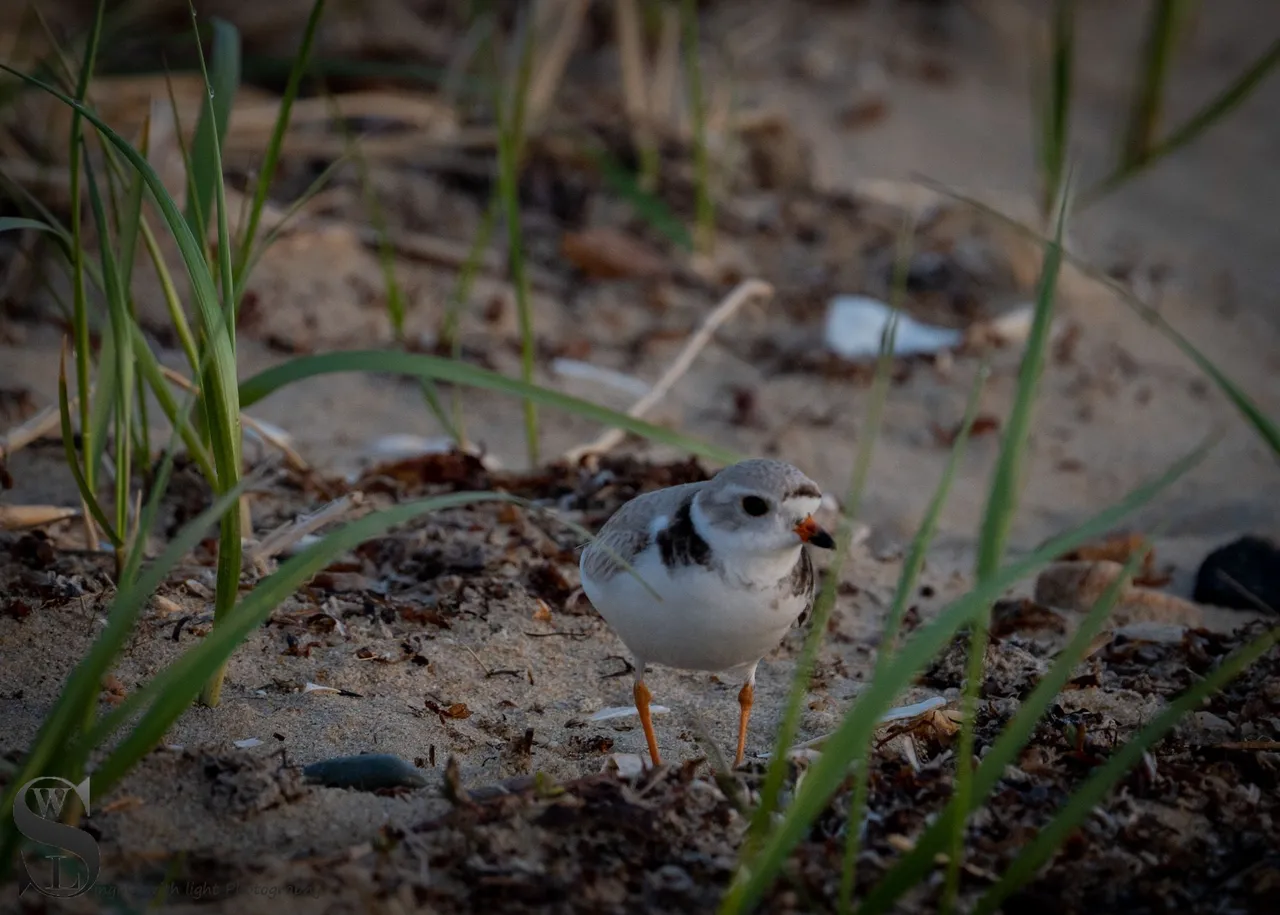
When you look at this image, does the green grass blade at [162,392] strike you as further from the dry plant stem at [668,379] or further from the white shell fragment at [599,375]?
the white shell fragment at [599,375]

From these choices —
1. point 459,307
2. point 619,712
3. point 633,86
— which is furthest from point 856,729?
point 633,86

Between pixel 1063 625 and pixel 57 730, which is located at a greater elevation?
pixel 57 730

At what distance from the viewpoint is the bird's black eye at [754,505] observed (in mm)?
2582

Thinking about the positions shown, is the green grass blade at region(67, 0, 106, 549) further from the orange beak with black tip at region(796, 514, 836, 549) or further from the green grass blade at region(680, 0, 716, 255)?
the green grass blade at region(680, 0, 716, 255)

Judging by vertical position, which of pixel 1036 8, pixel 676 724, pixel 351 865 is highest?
pixel 1036 8

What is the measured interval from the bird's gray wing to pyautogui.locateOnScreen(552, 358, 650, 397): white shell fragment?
2.18 metres

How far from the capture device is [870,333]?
5625mm

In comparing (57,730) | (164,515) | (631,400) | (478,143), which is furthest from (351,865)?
(478,143)

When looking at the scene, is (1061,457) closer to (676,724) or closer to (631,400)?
(631,400)

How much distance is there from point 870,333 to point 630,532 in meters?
3.07

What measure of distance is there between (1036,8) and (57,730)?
27.3 feet

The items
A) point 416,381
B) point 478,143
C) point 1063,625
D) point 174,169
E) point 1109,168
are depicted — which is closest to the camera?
point 1063,625

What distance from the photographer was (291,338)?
5.04 m

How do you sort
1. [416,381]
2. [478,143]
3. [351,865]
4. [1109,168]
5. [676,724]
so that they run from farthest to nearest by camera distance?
[1109,168], [478,143], [416,381], [676,724], [351,865]
